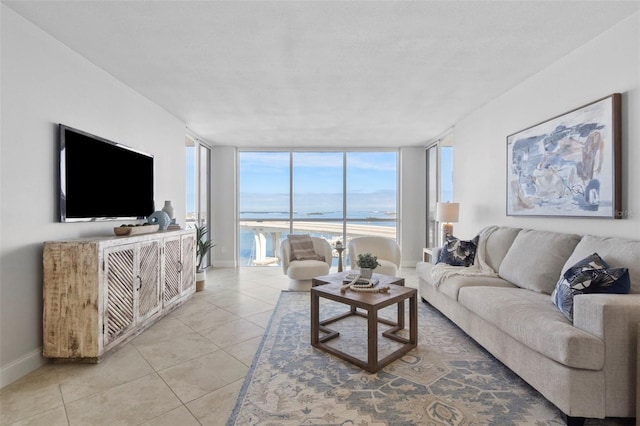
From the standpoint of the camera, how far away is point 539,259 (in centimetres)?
253

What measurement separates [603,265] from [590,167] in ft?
3.05

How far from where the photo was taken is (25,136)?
2.18 metres

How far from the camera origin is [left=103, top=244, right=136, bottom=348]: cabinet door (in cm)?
239

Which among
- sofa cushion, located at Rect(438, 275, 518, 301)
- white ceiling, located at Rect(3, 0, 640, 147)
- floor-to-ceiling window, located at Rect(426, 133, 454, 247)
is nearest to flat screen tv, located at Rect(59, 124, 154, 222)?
white ceiling, located at Rect(3, 0, 640, 147)

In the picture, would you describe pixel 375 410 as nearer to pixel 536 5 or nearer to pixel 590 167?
pixel 590 167

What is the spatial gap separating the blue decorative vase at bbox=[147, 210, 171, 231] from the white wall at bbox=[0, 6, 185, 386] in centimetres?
65

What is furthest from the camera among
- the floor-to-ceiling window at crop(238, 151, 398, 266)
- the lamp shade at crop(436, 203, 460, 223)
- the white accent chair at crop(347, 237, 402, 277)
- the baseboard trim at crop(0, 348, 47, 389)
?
the floor-to-ceiling window at crop(238, 151, 398, 266)

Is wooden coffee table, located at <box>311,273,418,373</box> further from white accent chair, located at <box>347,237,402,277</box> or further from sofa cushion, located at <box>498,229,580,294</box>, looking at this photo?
white accent chair, located at <box>347,237,402,277</box>

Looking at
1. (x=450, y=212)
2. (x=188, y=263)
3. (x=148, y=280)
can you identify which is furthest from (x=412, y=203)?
(x=148, y=280)

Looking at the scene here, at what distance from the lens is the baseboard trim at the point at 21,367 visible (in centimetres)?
203

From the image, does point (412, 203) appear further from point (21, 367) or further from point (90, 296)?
point (21, 367)

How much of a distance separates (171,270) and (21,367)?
147 centimetres

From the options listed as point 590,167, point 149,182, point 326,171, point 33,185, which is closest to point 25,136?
point 33,185

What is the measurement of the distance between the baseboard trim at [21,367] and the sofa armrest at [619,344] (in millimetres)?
3596
